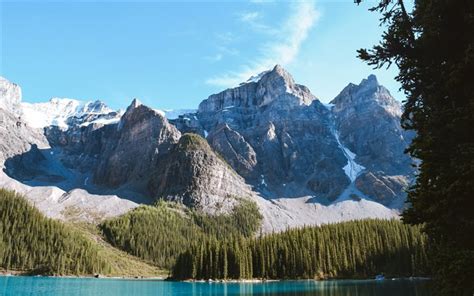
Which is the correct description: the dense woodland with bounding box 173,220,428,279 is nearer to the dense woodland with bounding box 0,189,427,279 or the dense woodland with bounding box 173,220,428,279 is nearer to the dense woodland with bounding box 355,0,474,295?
the dense woodland with bounding box 0,189,427,279

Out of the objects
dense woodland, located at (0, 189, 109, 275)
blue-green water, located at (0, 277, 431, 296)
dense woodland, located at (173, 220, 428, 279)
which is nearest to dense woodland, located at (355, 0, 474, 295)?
blue-green water, located at (0, 277, 431, 296)

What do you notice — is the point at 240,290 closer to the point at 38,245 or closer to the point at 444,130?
the point at 444,130

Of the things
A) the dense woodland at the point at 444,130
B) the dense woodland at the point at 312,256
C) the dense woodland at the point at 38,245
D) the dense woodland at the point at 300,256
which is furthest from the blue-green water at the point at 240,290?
the dense woodland at the point at 38,245

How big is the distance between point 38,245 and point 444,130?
18432 centimetres

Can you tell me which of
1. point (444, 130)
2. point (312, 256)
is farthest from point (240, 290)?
point (444, 130)

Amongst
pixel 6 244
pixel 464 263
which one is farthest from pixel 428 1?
pixel 6 244

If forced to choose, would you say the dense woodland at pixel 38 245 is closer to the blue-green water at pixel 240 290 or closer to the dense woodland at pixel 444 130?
the blue-green water at pixel 240 290

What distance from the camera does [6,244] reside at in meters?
164

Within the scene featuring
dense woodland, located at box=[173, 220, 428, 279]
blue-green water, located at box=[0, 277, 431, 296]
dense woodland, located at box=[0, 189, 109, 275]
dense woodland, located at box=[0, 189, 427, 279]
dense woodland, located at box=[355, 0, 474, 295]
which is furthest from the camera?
dense woodland, located at box=[0, 189, 109, 275]

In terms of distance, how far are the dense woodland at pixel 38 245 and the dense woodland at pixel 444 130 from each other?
171656 millimetres

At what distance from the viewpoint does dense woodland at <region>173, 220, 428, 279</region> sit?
13188cm

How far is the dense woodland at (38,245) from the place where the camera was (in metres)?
162

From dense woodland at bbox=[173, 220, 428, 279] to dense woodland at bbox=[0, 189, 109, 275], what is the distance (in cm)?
5038

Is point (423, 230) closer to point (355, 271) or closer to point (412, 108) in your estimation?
point (412, 108)
